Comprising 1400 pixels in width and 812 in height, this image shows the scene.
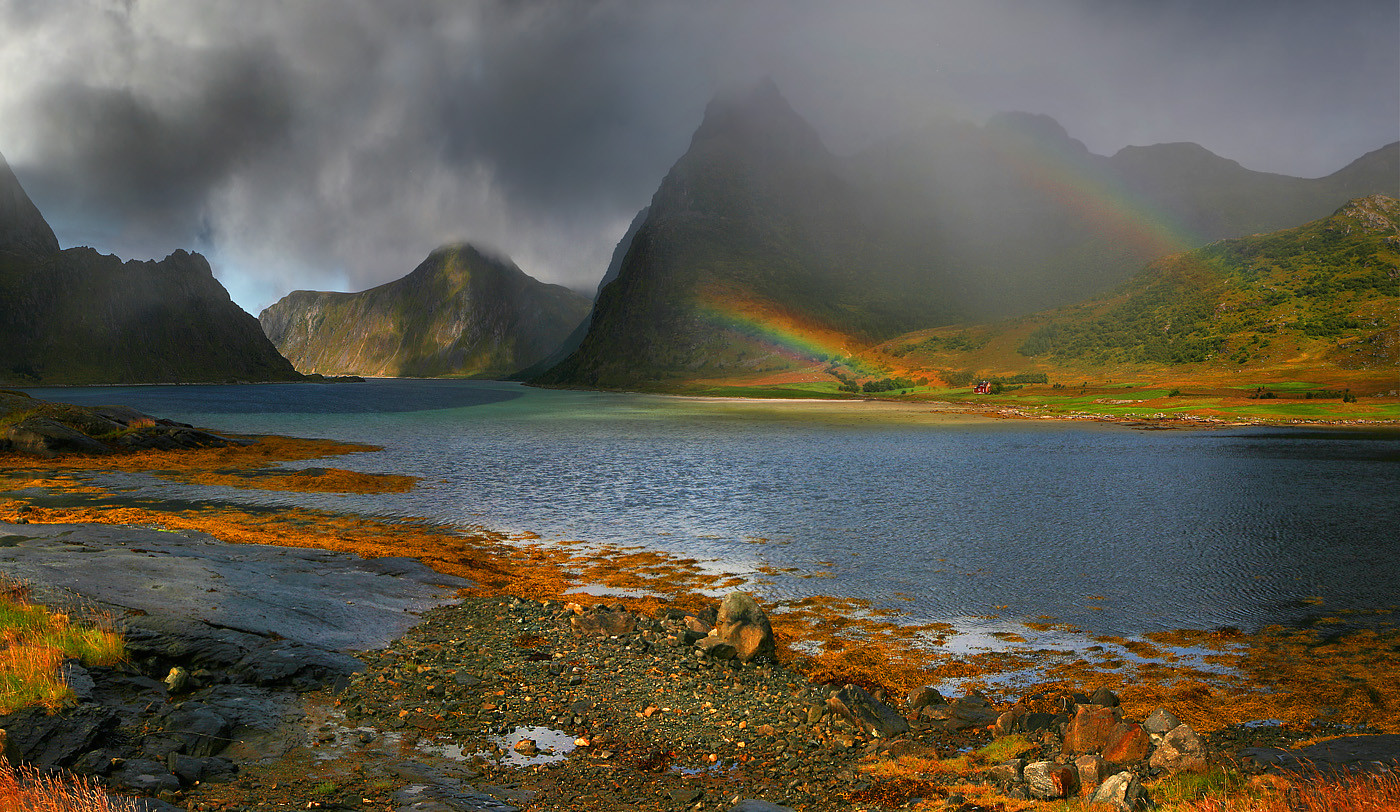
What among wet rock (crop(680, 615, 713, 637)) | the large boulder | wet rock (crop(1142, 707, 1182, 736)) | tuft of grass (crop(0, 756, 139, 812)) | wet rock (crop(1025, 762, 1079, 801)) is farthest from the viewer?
the large boulder

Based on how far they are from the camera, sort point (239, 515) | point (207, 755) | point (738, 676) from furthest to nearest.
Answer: point (239, 515) < point (738, 676) < point (207, 755)

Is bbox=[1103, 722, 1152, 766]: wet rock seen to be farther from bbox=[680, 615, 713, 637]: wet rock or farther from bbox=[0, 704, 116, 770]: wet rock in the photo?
bbox=[0, 704, 116, 770]: wet rock

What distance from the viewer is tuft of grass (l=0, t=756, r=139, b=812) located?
7332mm

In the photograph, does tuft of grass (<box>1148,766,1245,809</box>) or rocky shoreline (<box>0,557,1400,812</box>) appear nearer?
tuft of grass (<box>1148,766,1245,809</box>)

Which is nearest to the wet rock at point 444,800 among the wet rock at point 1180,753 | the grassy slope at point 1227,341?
the wet rock at point 1180,753

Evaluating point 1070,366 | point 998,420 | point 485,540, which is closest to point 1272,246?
point 1070,366

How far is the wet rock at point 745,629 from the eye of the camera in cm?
1495

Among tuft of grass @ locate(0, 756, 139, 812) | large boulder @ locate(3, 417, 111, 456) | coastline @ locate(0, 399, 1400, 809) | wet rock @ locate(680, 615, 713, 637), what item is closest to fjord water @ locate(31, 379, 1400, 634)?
coastline @ locate(0, 399, 1400, 809)

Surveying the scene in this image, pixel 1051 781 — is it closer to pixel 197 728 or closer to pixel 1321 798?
pixel 1321 798

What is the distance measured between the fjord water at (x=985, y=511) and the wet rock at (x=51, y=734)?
14978mm

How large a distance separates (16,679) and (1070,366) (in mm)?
178148

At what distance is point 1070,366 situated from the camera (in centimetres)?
16038

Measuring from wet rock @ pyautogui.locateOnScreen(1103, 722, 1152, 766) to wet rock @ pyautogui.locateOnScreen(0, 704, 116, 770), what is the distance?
46.6 ft

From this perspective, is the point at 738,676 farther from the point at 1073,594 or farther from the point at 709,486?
the point at 709,486
